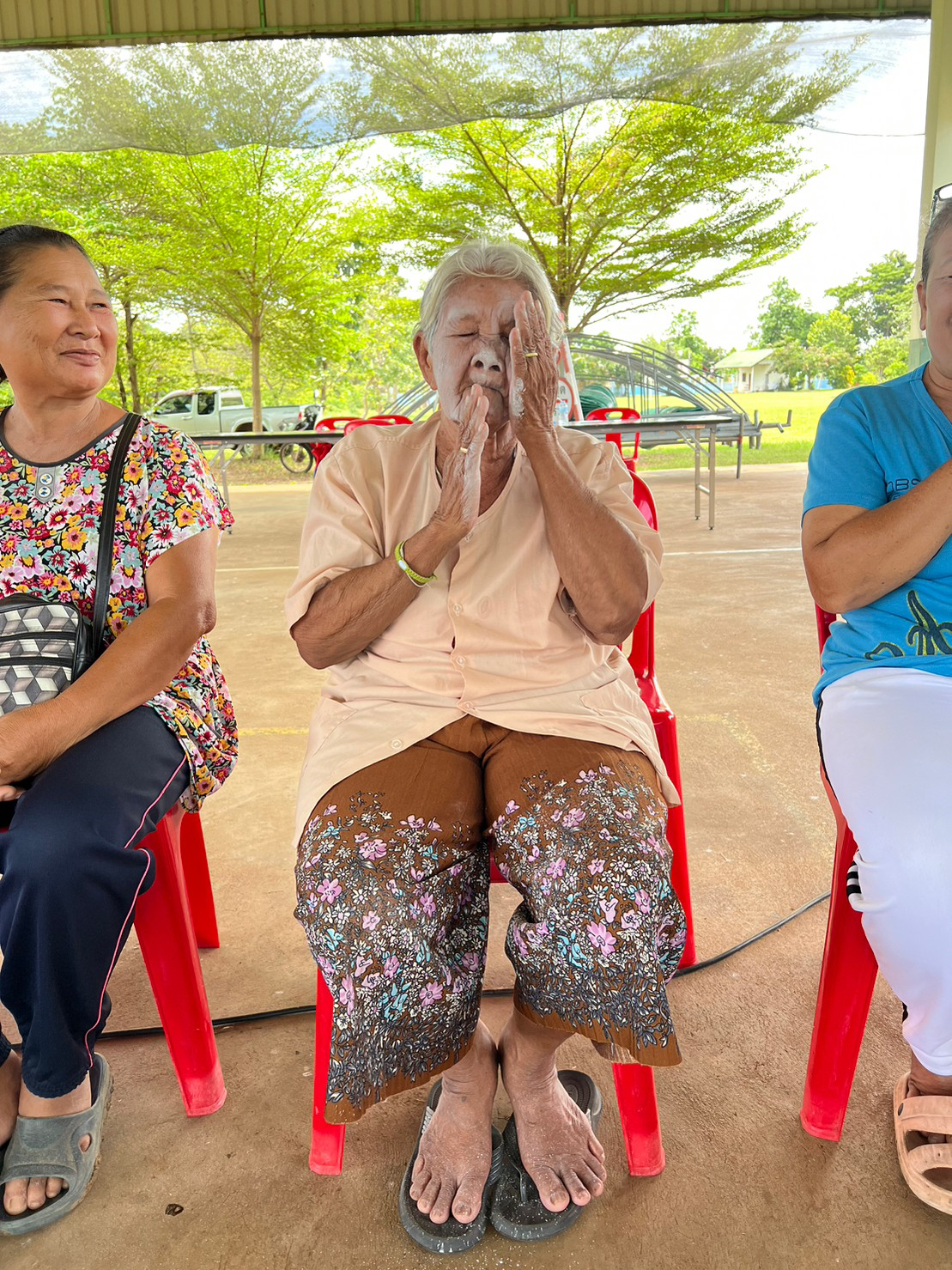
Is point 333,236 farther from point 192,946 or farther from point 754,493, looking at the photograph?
point 192,946

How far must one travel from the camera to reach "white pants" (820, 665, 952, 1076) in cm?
125

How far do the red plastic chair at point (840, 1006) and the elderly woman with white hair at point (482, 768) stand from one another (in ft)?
0.94

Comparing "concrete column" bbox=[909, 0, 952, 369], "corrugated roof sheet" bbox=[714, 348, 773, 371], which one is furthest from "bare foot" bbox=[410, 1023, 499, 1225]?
"corrugated roof sheet" bbox=[714, 348, 773, 371]

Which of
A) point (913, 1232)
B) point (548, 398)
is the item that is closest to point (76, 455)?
point (548, 398)

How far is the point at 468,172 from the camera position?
51.8 ft

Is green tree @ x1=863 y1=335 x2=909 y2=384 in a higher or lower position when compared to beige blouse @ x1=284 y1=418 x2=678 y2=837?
higher

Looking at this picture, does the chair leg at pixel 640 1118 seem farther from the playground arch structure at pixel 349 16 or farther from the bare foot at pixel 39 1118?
the playground arch structure at pixel 349 16

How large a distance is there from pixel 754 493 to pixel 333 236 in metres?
9.36

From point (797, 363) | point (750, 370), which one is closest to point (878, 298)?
point (797, 363)

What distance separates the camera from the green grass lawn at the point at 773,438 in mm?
15688

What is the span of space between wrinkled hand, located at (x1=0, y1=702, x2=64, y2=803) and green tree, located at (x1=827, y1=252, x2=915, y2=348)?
21809mm

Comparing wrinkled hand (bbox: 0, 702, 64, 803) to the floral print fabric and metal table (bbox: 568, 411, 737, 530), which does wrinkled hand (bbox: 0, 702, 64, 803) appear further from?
metal table (bbox: 568, 411, 737, 530)

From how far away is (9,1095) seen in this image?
4.93 feet

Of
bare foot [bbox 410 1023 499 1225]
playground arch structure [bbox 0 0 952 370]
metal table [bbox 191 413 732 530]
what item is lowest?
bare foot [bbox 410 1023 499 1225]
